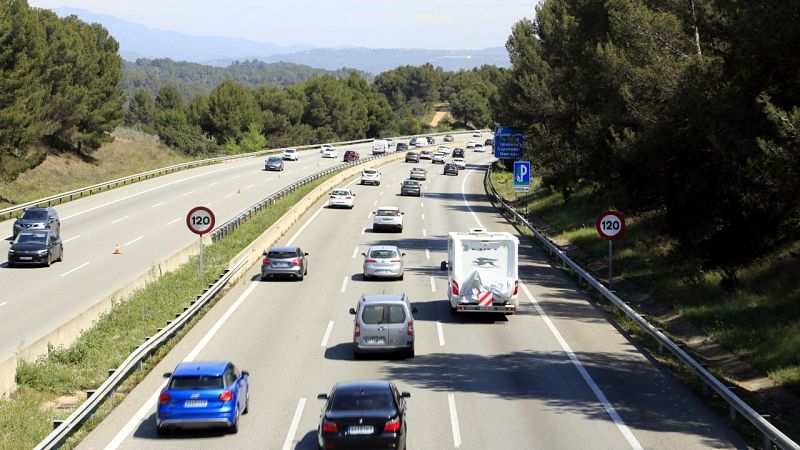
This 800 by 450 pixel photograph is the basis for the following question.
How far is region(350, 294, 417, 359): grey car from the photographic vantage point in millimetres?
24531

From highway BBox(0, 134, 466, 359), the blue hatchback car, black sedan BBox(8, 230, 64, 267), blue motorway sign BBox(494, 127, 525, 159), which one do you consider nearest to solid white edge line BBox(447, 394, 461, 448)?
the blue hatchback car

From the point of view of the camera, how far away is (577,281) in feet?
125

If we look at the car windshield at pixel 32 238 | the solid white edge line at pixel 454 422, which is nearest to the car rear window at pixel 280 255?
the car windshield at pixel 32 238

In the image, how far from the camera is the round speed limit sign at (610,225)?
32500 mm

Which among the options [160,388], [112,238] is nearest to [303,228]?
[112,238]

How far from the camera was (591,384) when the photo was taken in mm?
22328

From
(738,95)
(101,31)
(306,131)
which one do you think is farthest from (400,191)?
(306,131)

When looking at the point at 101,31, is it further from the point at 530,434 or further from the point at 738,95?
the point at 530,434

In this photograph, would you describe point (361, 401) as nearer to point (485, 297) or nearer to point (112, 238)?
point (485, 297)

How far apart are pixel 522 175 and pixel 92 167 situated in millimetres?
52379

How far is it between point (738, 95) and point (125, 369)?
1814 cm

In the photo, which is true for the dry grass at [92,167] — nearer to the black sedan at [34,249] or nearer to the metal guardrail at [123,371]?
the black sedan at [34,249]

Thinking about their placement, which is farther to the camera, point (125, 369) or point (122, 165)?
point (122, 165)

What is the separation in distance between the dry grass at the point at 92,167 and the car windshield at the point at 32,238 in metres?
23.6
